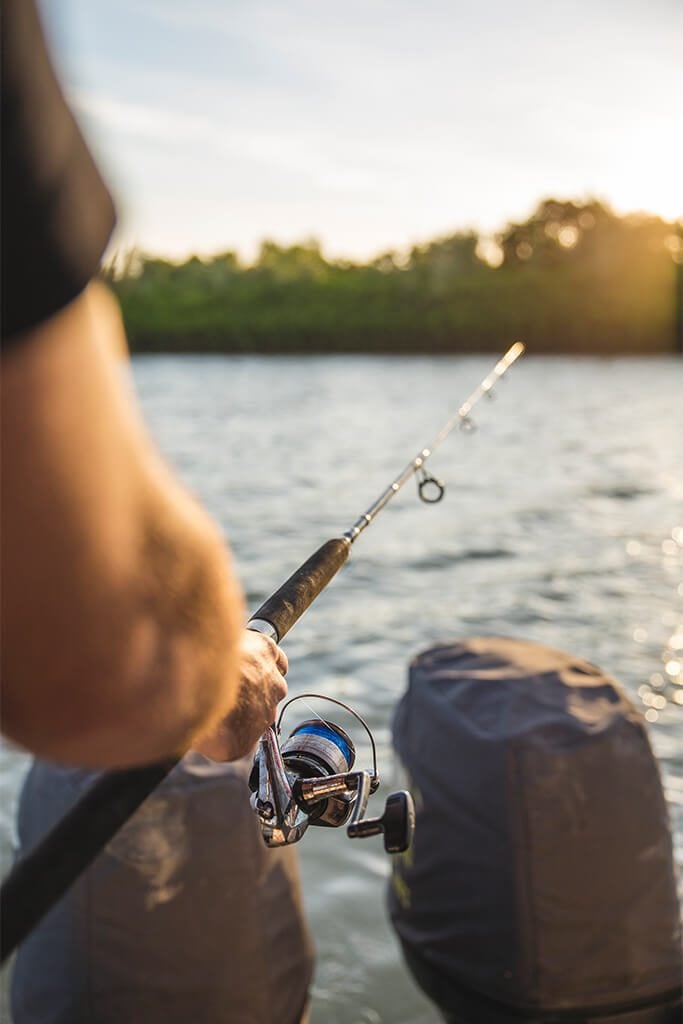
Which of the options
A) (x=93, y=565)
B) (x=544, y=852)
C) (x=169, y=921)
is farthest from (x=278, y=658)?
(x=544, y=852)

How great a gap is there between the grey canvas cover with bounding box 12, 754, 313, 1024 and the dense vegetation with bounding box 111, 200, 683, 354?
57.2 metres

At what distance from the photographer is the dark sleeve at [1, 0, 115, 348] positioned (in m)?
0.68

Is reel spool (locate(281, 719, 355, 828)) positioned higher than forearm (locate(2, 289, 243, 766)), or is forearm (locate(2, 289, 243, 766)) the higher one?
forearm (locate(2, 289, 243, 766))

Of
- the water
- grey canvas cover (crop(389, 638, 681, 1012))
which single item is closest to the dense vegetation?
the water

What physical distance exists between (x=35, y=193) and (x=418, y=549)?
37.1 feet

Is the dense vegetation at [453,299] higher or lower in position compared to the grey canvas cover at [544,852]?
lower

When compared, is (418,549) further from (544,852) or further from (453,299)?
(453,299)

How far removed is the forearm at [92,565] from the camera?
0.70 meters

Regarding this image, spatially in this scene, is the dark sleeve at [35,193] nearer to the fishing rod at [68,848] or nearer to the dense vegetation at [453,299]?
the fishing rod at [68,848]

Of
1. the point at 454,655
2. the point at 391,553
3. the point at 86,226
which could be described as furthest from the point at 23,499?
the point at 391,553

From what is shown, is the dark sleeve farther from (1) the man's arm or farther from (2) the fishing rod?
(2) the fishing rod

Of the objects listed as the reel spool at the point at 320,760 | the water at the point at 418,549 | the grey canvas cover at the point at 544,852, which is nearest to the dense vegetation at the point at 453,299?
the water at the point at 418,549

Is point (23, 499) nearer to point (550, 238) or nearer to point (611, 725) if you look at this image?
point (611, 725)

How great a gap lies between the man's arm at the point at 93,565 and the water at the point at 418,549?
3277 millimetres
